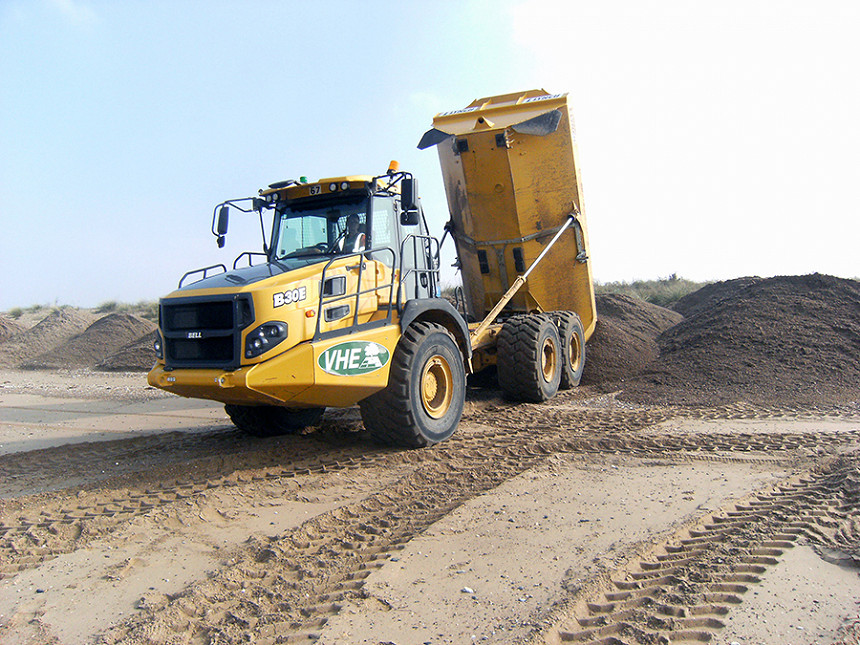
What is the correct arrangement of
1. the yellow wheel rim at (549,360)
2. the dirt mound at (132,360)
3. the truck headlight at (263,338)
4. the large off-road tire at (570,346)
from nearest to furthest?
the truck headlight at (263,338), the yellow wheel rim at (549,360), the large off-road tire at (570,346), the dirt mound at (132,360)

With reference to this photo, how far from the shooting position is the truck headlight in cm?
520

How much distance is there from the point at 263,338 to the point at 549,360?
16.4 feet

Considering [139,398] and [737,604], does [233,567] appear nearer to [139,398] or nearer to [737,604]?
[737,604]

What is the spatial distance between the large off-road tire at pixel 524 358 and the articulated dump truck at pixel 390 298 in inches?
0.8

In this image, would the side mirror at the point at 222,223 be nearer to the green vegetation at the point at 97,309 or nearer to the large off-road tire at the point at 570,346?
the large off-road tire at the point at 570,346

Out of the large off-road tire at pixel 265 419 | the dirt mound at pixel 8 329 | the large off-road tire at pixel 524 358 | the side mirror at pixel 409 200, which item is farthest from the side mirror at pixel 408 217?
the dirt mound at pixel 8 329

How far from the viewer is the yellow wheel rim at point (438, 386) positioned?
21.1 ft

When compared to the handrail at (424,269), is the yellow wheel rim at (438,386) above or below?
below

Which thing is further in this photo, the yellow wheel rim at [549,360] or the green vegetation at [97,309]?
the green vegetation at [97,309]

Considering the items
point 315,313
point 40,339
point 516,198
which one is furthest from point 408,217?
point 40,339

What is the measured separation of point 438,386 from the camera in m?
6.67

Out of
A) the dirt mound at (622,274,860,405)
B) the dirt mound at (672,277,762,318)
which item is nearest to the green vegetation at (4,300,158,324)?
the dirt mound at (672,277,762,318)

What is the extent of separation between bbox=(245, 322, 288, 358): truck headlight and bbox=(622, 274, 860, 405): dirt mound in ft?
17.7

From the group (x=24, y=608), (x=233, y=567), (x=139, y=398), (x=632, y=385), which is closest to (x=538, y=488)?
(x=233, y=567)
